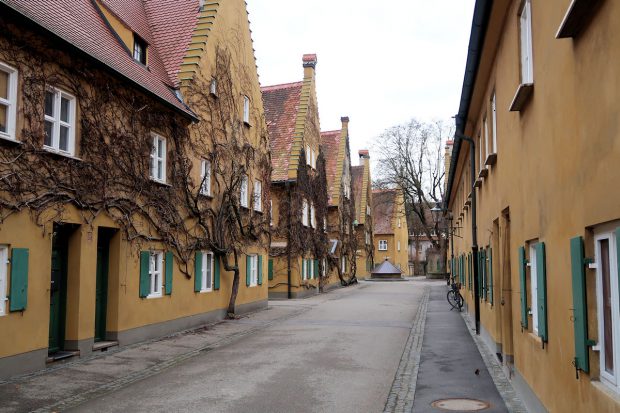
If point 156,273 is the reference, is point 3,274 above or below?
above

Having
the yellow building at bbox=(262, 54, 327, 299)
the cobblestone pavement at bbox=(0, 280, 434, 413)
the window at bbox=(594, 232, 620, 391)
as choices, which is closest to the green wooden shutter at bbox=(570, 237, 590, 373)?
the window at bbox=(594, 232, 620, 391)

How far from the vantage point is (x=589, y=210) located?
4.49 metres

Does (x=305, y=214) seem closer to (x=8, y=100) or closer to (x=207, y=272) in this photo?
(x=207, y=272)

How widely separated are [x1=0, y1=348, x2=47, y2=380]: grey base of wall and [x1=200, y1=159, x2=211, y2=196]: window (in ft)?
26.5

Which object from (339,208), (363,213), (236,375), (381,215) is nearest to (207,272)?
(236,375)

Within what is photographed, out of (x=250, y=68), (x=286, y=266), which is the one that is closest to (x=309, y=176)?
(x=286, y=266)

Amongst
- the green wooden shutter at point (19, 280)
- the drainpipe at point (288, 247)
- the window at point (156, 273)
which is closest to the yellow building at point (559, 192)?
the green wooden shutter at point (19, 280)

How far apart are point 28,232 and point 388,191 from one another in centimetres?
5163

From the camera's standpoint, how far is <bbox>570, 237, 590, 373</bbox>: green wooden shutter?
15.2 feet

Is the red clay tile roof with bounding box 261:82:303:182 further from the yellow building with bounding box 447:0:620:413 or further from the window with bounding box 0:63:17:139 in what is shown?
the yellow building with bounding box 447:0:620:413

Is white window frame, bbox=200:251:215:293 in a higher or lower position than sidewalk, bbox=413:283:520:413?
higher

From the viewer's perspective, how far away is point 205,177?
18.0 metres

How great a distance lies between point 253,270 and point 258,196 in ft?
9.76

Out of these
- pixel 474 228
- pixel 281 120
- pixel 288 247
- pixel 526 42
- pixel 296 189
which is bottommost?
pixel 288 247
